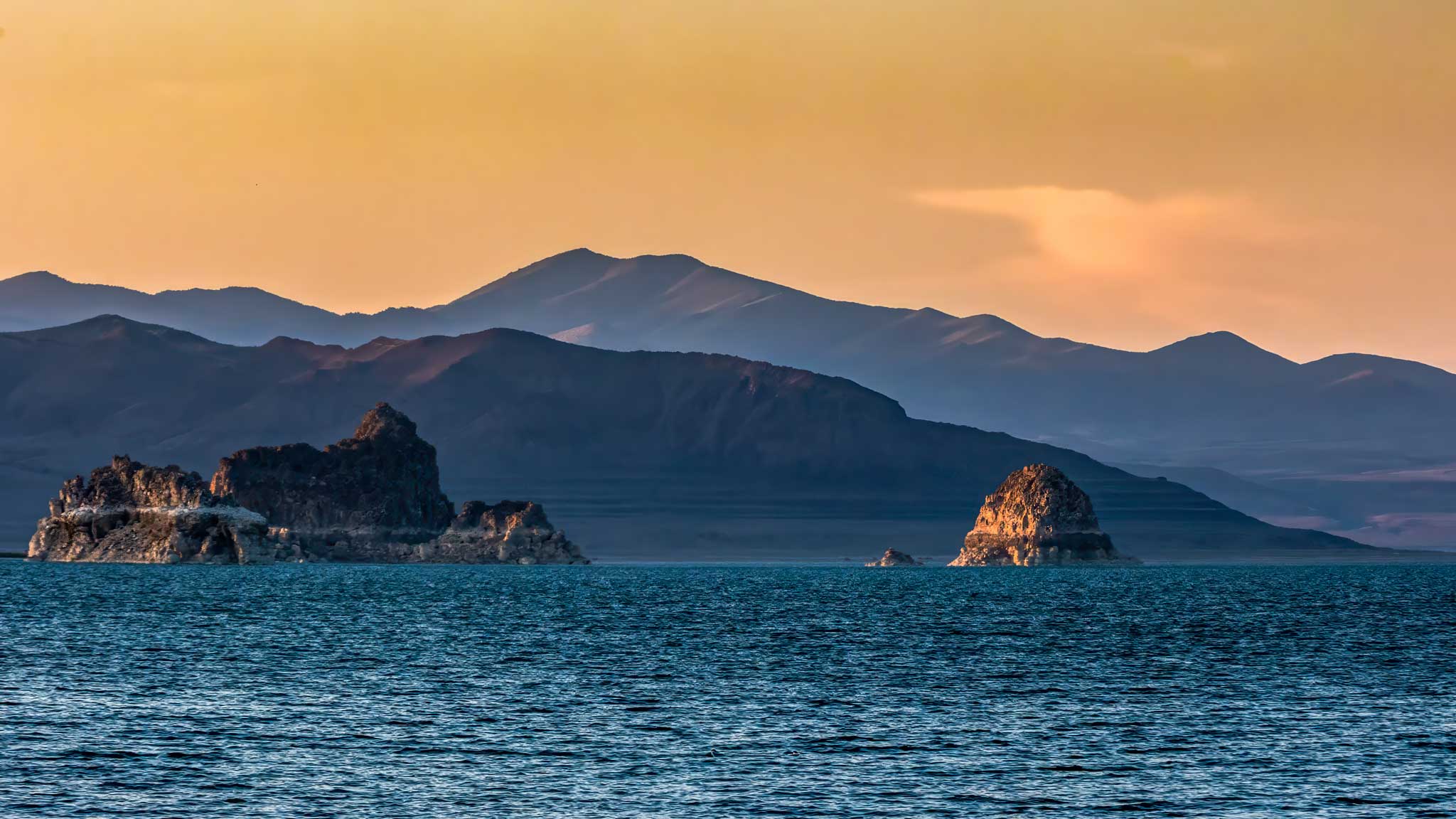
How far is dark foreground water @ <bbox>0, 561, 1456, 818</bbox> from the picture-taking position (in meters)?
57.4

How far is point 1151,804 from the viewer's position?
5666cm

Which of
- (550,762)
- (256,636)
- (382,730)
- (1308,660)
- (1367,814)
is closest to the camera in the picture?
(1367,814)

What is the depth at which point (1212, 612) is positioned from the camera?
558 feet

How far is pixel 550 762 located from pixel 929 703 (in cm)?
2383

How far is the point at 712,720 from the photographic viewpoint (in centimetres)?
7575

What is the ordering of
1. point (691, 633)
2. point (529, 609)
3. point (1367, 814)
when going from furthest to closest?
point (529, 609), point (691, 633), point (1367, 814)

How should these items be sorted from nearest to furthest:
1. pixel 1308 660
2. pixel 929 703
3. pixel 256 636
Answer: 1. pixel 929 703
2. pixel 1308 660
3. pixel 256 636

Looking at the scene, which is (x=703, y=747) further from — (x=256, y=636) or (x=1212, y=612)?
(x=1212, y=612)

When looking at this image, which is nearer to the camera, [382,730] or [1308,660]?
[382,730]

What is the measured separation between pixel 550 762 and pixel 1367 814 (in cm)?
2660

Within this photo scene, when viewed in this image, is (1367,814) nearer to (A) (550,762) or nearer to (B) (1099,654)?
(A) (550,762)

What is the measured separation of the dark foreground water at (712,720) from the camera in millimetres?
57438

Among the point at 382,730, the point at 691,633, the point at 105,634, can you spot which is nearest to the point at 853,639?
the point at 691,633

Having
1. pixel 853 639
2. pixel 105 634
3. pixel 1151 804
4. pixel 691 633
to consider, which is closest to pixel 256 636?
pixel 105 634
